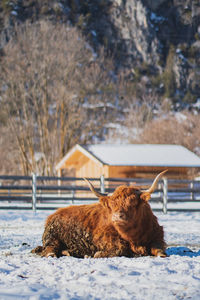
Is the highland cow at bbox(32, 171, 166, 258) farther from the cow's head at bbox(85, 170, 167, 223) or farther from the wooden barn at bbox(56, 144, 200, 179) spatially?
the wooden barn at bbox(56, 144, 200, 179)

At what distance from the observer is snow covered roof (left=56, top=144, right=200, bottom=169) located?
1228 inches

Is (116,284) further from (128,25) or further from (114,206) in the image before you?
(128,25)

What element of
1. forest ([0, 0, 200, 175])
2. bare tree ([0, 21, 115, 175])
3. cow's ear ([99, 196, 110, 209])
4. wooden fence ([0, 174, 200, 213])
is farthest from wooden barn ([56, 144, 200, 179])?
cow's ear ([99, 196, 110, 209])

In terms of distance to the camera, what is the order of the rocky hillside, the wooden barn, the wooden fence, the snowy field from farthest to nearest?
the rocky hillside
the wooden barn
the wooden fence
the snowy field

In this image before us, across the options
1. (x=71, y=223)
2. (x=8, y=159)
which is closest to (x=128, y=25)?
(x=8, y=159)

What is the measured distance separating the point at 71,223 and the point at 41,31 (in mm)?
34352

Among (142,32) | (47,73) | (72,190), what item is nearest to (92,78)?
(47,73)

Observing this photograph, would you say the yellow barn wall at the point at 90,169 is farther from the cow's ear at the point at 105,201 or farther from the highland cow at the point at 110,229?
the cow's ear at the point at 105,201

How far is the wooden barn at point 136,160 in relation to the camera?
102 feet

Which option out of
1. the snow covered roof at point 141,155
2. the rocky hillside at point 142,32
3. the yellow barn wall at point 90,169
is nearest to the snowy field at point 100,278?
the snow covered roof at point 141,155

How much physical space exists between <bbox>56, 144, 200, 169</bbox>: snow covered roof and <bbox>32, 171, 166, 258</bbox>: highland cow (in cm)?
2354

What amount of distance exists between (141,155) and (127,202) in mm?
26941

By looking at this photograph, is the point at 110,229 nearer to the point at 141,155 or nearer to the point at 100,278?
the point at 100,278

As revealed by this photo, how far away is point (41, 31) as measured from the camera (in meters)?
39.4
